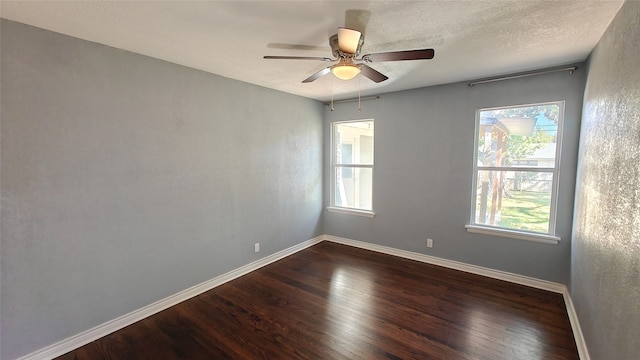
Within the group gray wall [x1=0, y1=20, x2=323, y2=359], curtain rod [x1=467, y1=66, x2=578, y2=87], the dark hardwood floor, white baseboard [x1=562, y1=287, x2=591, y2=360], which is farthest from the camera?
curtain rod [x1=467, y1=66, x2=578, y2=87]

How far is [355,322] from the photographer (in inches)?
98.5

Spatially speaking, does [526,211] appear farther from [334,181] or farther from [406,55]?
[334,181]

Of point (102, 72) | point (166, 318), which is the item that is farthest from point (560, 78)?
point (166, 318)

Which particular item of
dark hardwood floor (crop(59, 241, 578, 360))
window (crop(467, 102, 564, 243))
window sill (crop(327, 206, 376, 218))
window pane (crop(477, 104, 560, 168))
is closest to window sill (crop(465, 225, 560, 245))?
window (crop(467, 102, 564, 243))

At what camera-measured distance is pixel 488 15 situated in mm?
1791

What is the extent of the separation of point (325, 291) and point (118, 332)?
198 centimetres

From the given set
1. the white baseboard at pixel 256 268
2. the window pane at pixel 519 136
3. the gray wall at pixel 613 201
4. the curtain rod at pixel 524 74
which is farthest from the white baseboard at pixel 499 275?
the curtain rod at pixel 524 74

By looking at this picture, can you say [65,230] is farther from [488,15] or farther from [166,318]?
[488,15]

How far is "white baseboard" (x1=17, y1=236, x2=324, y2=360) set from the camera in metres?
2.07

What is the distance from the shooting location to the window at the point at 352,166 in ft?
14.6

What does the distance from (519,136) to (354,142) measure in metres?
2.32

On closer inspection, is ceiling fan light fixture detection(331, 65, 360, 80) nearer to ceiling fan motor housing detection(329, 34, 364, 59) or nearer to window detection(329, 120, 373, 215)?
ceiling fan motor housing detection(329, 34, 364, 59)

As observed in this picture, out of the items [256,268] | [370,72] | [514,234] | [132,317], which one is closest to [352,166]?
[256,268]

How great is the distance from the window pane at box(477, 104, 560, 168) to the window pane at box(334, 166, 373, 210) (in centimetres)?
167
